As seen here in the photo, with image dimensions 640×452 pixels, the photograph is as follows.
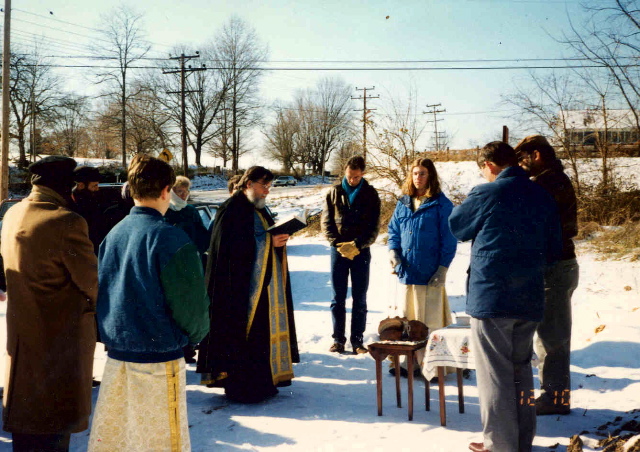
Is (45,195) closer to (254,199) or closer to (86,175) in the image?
(254,199)

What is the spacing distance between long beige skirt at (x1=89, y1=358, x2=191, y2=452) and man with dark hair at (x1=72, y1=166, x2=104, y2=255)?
2.73m

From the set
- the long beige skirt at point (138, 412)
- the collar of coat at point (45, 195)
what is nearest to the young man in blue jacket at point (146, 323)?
the long beige skirt at point (138, 412)

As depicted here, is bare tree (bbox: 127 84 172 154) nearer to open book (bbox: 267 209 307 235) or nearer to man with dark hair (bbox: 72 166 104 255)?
man with dark hair (bbox: 72 166 104 255)

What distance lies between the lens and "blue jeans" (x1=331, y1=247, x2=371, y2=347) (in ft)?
19.3

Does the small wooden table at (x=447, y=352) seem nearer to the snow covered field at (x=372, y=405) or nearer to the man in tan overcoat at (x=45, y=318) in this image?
the snow covered field at (x=372, y=405)

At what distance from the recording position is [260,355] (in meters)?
4.50

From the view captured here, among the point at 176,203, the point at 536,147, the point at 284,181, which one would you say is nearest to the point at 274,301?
the point at 176,203

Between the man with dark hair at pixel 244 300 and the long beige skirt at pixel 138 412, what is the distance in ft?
6.28

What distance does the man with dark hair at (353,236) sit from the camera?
5.87m

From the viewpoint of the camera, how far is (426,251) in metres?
4.95

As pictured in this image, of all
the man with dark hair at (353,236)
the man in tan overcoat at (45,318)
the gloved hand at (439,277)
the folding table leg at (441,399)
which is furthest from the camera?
the man with dark hair at (353,236)

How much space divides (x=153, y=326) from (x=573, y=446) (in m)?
2.72

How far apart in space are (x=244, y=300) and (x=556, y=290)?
2464 mm

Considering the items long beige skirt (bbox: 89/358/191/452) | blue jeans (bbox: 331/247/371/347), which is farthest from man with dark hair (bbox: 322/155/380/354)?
long beige skirt (bbox: 89/358/191/452)
